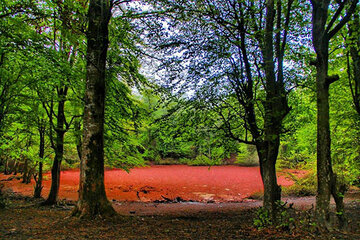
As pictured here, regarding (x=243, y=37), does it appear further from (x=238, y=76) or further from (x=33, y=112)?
(x=33, y=112)

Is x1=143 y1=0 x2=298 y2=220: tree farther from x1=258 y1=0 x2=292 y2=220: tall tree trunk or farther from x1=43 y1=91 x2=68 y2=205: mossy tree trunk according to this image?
x1=43 y1=91 x2=68 y2=205: mossy tree trunk

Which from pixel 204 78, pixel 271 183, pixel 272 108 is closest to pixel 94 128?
pixel 204 78

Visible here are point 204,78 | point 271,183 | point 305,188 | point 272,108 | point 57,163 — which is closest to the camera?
point 272,108

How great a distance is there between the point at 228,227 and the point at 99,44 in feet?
17.2

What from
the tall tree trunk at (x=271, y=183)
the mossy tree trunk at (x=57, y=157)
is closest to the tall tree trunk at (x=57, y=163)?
the mossy tree trunk at (x=57, y=157)

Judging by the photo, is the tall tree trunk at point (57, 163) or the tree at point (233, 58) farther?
the tall tree trunk at point (57, 163)

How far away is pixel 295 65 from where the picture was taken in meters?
6.48

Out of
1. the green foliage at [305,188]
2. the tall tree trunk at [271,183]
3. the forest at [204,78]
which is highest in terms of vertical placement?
the forest at [204,78]

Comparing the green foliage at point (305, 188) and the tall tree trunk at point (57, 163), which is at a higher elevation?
the tall tree trunk at point (57, 163)

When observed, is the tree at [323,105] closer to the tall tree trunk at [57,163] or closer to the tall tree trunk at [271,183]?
the tall tree trunk at [271,183]

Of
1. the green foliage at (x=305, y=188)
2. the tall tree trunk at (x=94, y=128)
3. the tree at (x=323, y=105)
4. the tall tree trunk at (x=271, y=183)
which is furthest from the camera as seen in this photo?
the green foliage at (x=305, y=188)

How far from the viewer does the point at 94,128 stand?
5066mm

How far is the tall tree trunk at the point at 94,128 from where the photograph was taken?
15.9 ft

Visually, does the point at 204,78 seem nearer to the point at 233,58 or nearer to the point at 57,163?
Answer: the point at 233,58
